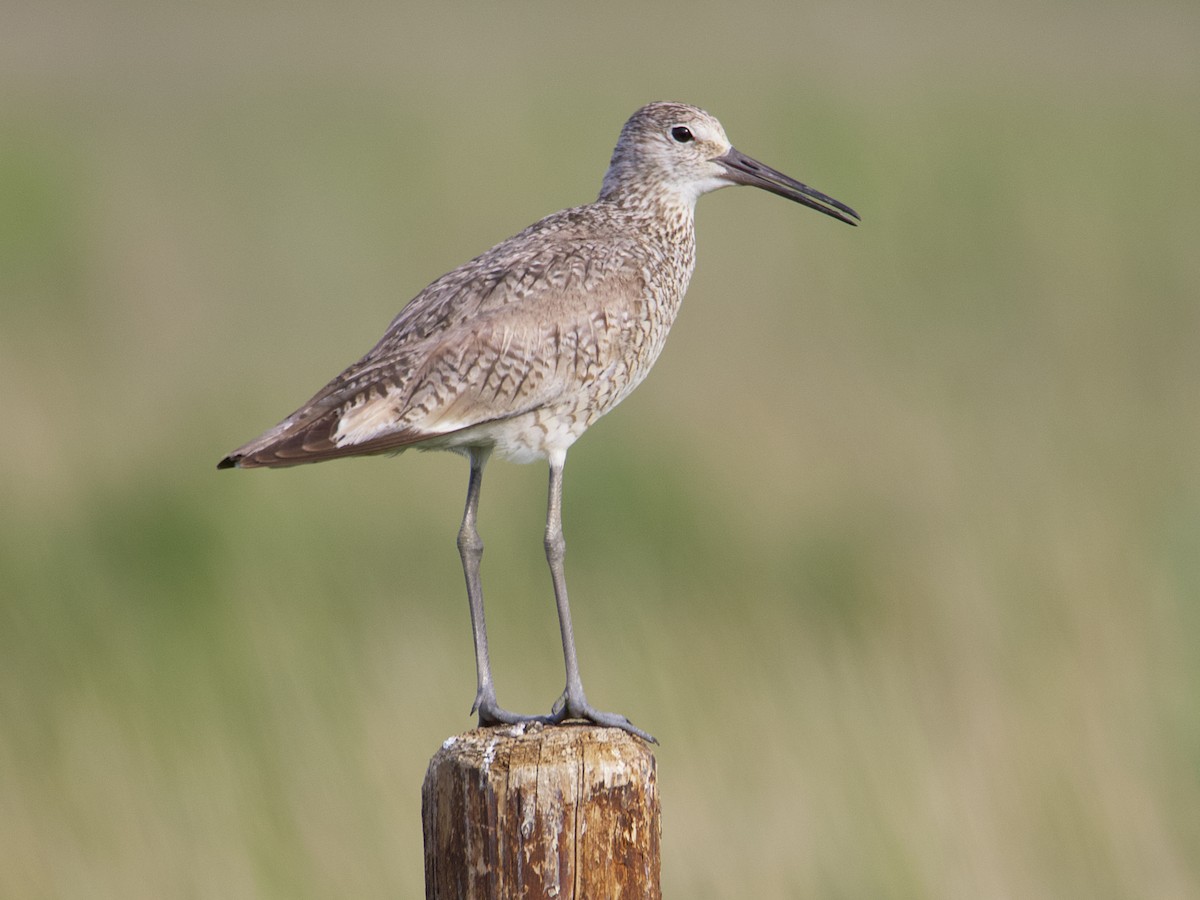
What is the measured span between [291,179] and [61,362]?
6157 mm

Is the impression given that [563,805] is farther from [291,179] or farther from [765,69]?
[765,69]

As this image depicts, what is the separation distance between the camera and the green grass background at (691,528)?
709 centimetres

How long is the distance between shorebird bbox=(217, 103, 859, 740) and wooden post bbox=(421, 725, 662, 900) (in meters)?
0.93

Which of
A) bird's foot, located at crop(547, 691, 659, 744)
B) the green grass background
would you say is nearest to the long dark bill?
bird's foot, located at crop(547, 691, 659, 744)

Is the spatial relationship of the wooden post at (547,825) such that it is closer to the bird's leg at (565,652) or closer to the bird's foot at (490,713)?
the bird's leg at (565,652)

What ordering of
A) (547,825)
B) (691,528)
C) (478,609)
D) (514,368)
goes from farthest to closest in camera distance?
1. (691,528)
2. (478,609)
3. (514,368)
4. (547,825)

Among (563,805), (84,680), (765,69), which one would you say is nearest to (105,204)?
(84,680)

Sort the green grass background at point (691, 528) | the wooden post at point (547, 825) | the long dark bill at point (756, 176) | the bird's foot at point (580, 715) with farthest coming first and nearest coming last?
1. the green grass background at point (691, 528)
2. the long dark bill at point (756, 176)
3. the bird's foot at point (580, 715)
4. the wooden post at point (547, 825)

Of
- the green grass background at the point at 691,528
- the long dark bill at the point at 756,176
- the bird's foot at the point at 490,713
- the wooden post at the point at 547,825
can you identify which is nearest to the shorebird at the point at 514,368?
the bird's foot at the point at 490,713

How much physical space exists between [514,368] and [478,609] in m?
0.91

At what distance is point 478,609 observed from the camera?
5.87 m

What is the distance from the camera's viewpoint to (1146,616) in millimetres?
8312

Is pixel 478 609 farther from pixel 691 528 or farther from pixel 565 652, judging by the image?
pixel 691 528

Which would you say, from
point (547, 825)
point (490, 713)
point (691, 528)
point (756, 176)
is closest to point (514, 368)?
point (490, 713)
